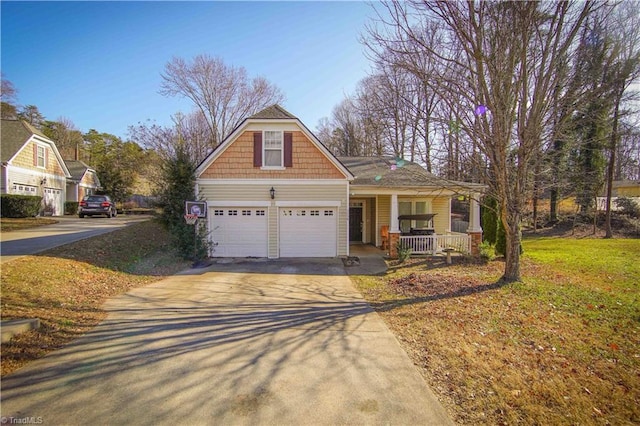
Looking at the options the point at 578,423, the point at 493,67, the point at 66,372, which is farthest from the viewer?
the point at 493,67

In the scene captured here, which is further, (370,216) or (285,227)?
(370,216)

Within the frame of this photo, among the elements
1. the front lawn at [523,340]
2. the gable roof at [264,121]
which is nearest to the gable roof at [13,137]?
the gable roof at [264,121]

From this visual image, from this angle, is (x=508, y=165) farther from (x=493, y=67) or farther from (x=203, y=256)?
Answer: (x=203, y=256)

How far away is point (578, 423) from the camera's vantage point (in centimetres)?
303

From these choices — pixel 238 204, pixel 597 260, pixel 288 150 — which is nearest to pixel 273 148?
pixel 288 150

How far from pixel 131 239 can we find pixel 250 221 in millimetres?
5001

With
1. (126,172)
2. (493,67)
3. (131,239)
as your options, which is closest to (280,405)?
(493,67)

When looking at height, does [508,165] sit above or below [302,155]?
below

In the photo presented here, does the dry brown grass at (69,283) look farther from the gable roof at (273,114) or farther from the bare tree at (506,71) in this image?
the bare tree at (506,71)

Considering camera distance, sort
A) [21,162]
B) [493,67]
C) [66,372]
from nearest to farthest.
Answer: [66,372], [493,67], [21,162]

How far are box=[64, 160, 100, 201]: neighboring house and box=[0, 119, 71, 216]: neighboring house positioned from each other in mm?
3138

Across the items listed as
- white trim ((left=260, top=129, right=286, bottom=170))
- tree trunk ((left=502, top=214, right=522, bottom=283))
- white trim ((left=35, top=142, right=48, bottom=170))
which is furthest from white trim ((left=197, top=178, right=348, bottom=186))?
white trim ((left=35, top=142, right=48, bottom=170))

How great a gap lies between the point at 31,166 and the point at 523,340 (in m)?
29.8

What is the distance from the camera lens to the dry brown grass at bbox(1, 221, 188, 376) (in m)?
4.39
